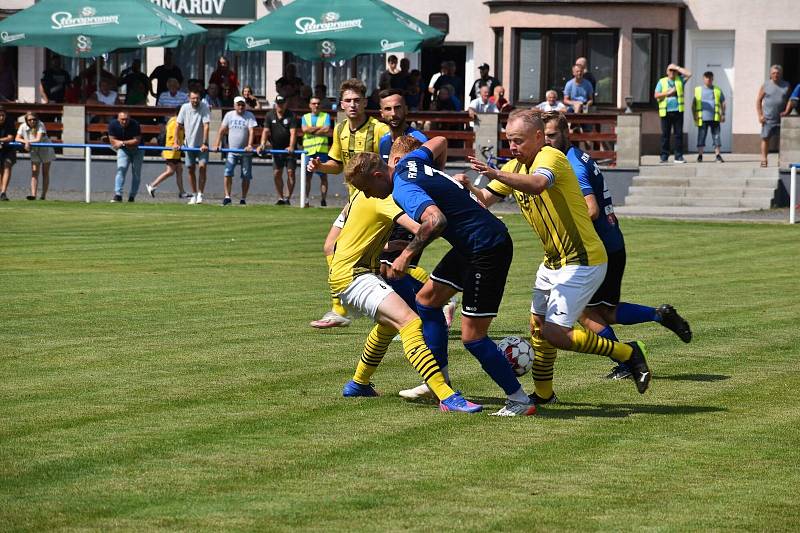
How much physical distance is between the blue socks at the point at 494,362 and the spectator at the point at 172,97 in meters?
24.7

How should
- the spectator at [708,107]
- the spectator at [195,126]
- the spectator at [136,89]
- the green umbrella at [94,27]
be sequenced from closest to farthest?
the spectator at [195,126] → the green umbrella at [94,27] → the spectator at [708,107] → the spectator at [136,89]

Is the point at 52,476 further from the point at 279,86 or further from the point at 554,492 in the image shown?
the point at 279,86

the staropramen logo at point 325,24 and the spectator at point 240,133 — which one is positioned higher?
the staropramen logo at point 325,24

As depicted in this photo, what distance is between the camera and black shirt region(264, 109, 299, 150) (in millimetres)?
30125

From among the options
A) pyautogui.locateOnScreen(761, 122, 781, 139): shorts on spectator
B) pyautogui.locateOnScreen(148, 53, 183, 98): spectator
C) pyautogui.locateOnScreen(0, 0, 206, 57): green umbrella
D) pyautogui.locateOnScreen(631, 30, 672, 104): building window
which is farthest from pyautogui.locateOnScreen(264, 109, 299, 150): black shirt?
pyautogui.locateOnScreen(631, 30, 672, 104): building window

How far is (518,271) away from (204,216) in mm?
9062

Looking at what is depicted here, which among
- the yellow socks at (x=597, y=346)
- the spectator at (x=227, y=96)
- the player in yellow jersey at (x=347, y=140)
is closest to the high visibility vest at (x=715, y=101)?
the spectator at (x=227, y=96)

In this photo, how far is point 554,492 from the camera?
7379mm

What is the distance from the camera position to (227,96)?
1380 inches

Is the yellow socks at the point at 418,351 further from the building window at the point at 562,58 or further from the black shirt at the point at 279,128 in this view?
the building window at the point at 562,58

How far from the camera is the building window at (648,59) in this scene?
36531 mm

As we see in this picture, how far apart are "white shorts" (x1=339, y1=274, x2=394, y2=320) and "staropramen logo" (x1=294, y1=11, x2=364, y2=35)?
2169 cm

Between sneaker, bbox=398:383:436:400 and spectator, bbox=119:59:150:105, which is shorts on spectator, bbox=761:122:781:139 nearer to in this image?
spectator, bbox=119:59:150:105

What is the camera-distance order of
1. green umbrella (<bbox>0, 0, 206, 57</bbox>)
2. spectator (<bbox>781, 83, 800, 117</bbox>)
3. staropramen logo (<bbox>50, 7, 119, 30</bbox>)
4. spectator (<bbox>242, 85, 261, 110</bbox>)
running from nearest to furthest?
spectator (<bbox>781, 83, 800, 117</bbox>), green umbrella (<bbox>0, 0, 206, 57</bbox>), staropramen logo (<bbox>50, 7, 119, 30</bbox>), spectator (<bbox>242, 85, 261, 110</bbox>)
